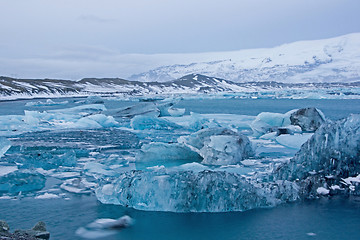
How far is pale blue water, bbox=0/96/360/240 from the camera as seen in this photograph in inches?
172

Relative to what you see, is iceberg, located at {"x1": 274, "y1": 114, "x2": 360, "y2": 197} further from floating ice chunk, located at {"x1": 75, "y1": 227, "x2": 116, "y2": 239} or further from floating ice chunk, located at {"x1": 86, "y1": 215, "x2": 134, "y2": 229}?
floating ice chunk, located at {"x1": 75, "y1": 227, "x2": 116, "y2": 239}

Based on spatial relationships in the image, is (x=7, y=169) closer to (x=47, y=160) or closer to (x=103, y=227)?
(x=47, y=160)

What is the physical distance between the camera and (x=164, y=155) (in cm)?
848

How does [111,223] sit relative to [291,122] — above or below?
below

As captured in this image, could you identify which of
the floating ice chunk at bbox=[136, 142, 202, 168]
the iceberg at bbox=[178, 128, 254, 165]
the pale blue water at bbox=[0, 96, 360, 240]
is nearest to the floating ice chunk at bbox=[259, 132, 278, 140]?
the iceberg at bbox=[178, 128, 254, 165]

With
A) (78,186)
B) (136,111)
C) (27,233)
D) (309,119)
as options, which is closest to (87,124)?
(136,111)

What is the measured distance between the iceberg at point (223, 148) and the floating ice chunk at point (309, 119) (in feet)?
19.4

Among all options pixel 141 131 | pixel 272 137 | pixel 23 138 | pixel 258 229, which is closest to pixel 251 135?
pixel 272 137

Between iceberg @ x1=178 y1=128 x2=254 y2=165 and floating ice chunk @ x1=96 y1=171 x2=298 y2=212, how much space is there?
99.3 inches

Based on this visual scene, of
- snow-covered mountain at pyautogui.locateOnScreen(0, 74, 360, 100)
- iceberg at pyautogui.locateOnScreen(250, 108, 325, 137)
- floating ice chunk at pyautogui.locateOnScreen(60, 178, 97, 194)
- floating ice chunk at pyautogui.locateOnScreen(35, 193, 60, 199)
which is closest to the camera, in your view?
floating ice chunk at pyautogui.locateOnScreen(35, 193, 60, 199)

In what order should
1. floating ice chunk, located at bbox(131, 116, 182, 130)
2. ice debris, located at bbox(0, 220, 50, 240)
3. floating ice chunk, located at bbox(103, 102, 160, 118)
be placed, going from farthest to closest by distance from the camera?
floating ice chunk, located at bbox(103, 102, 160, 118) → floating ice chunk, located at bbox(131, 116, 182, 130) → ice debris, located at bbox(0, 220, 50, 240)

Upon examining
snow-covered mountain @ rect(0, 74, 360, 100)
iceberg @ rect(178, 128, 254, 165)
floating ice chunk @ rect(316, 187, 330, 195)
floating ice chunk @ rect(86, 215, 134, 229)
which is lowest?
floating ice chunk @ rect(86, 215, 134, 229)

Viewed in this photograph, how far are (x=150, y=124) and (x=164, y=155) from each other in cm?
676

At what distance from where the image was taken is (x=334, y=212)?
511 centimetres
